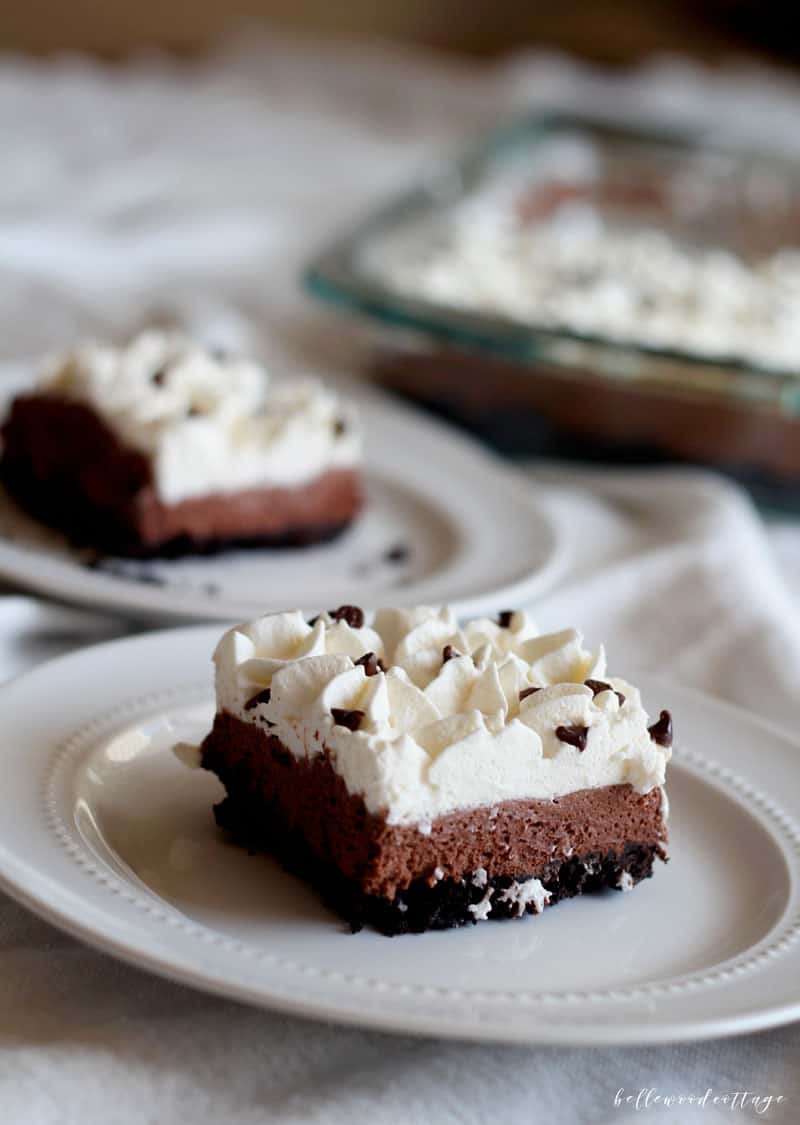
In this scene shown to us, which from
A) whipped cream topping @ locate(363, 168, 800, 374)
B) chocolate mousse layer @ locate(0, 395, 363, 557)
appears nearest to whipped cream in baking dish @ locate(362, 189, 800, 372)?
whipped cream topping @ locate(363, 168, 800, 374)

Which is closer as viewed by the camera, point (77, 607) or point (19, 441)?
point (77, 607)

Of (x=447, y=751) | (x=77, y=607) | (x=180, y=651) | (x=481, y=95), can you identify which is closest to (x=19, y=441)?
(x=77, y=607)

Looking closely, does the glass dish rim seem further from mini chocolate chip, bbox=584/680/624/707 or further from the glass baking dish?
mini chocolate chip, bbox=584/680/624/707

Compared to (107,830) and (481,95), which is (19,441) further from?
(481,95)

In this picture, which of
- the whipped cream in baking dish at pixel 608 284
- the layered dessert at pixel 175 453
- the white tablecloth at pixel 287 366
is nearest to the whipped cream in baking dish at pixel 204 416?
the layered dessert at pixel 175 453

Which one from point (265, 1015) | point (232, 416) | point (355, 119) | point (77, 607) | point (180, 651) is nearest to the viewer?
point (265, 1015)

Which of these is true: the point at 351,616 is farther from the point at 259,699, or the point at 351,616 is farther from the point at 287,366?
the point at 287,366

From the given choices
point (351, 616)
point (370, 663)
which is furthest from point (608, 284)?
point (370, 663)
